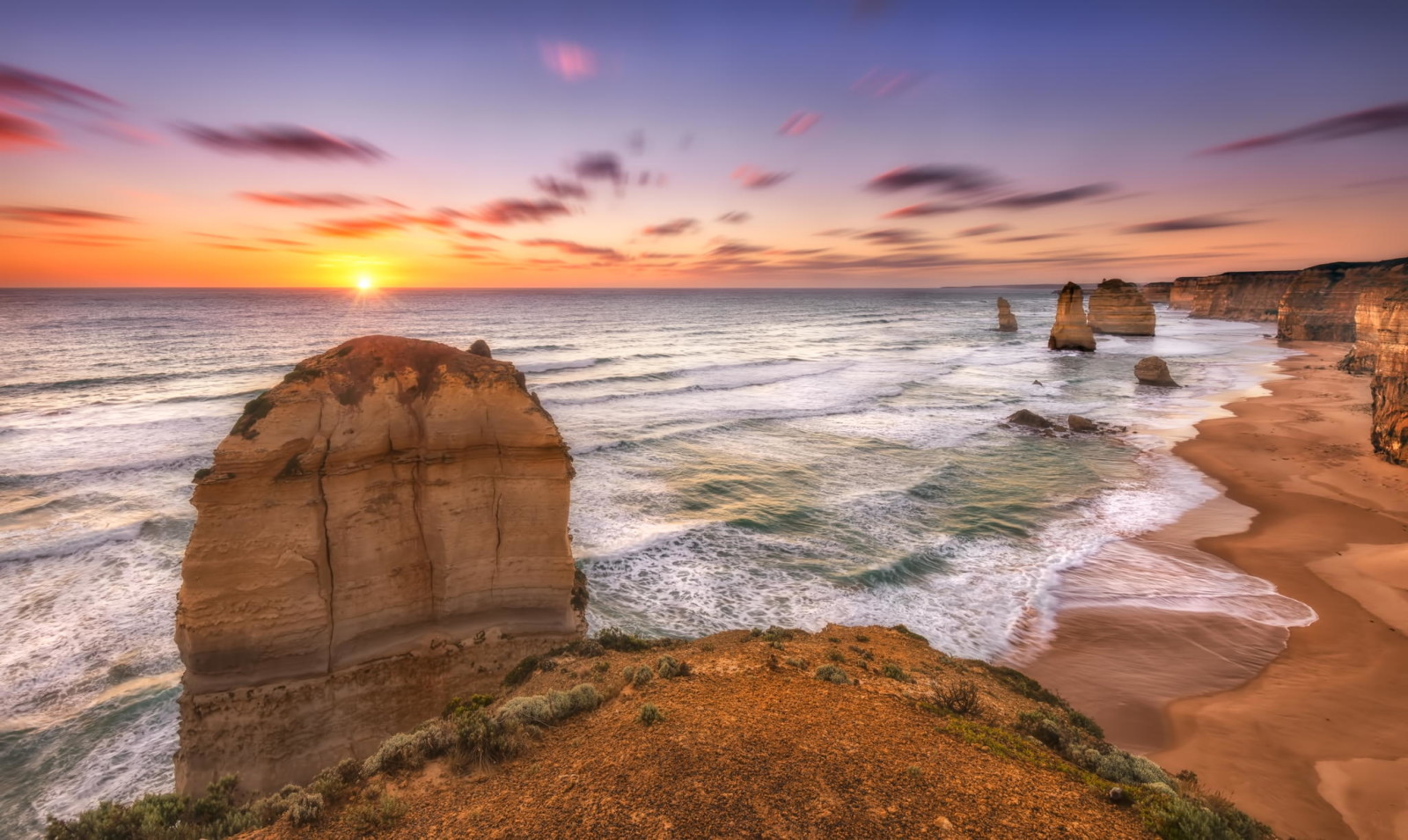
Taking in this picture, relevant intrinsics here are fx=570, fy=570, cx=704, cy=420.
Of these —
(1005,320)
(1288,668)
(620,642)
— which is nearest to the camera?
(620,642)

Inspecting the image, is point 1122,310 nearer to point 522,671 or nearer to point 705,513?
point 705,513

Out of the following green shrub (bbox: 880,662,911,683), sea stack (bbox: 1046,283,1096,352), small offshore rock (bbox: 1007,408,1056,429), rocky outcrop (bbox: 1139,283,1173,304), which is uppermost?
rocky outcrop (bbox: 1139,283,1173,304)

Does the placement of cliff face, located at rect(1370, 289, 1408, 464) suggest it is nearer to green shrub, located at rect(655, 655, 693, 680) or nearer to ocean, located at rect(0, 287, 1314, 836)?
ocean, located at rect(0, 287, 1314, 836)

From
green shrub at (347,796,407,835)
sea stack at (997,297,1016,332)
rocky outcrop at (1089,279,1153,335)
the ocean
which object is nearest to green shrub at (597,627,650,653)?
the ocean

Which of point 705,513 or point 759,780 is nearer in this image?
point 759,780

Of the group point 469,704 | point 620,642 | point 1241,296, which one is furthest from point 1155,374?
point 1241,296

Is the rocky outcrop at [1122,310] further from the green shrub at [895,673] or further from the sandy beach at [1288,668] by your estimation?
the green shrub at [895,673]
